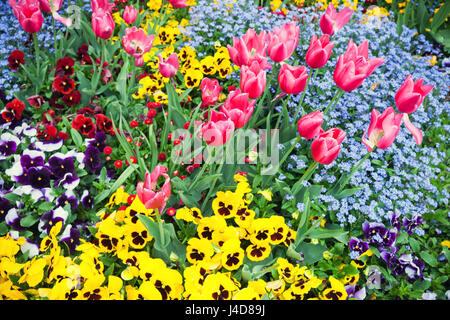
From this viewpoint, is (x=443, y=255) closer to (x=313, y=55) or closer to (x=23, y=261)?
(x=313, y=55)

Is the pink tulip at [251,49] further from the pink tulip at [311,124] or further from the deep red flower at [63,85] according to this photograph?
the deep red flower at [63,85]

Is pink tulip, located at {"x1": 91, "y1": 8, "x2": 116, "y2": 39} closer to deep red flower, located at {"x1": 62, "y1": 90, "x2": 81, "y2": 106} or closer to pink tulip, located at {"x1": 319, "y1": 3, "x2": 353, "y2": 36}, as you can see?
deep red flower, located at {"x1": 62, "y1": 90, "x2": 81, "y2": 106}

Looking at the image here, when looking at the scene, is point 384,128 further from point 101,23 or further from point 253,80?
point 101,23

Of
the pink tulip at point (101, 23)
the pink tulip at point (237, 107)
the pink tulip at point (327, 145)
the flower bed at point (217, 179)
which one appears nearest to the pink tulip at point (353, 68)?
the flower bed at point (217, 179)

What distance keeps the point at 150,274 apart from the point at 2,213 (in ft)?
2.90

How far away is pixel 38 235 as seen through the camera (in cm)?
179

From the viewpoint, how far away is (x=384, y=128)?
1409 mm

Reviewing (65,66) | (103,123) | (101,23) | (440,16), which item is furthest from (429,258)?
(440,16)

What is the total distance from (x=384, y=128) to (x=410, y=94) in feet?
0.69

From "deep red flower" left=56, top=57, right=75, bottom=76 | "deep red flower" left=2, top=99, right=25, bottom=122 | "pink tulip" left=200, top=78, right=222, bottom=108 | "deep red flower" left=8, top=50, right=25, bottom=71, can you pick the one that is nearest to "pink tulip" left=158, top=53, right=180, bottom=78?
"pink tulip" left=200, top=78, right=222, bottom=108

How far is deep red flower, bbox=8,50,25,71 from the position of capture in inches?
90.4

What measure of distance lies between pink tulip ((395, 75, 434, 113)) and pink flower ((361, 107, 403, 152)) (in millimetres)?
109
